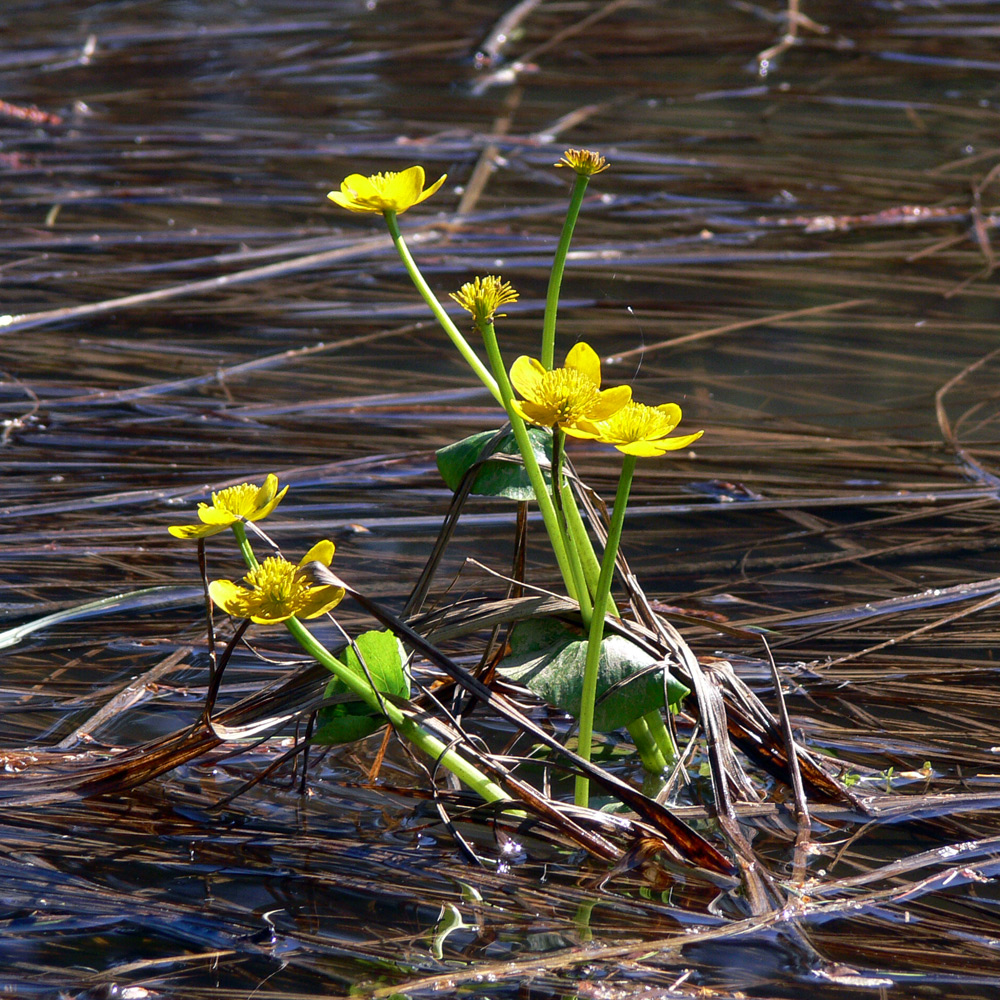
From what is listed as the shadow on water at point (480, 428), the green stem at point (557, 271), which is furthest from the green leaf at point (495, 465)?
the shadow on water at point (480, 428)

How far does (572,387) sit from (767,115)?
3807 mm

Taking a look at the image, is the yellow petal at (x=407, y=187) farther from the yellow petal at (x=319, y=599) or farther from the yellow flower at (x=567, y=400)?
the yellow petal at (x=319, y=599)

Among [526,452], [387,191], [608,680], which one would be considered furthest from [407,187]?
[608,680]

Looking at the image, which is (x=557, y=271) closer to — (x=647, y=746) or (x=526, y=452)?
(x=526, y=452)

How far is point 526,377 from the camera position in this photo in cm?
96

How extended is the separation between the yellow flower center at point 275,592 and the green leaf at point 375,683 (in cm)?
11

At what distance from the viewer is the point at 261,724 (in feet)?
3.56

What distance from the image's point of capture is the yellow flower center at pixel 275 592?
93 centimetres

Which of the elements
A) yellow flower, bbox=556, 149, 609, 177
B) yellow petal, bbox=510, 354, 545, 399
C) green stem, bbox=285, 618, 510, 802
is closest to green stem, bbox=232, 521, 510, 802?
Answer: green stem, bbox=285, 618, 510, 802

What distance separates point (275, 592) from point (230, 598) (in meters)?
0.04

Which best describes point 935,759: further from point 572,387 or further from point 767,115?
point 767,115

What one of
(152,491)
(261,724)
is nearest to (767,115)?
(152,491)

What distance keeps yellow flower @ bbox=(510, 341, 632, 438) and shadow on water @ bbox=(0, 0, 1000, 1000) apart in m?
0.44

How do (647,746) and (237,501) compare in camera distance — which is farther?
(647,746)
